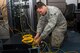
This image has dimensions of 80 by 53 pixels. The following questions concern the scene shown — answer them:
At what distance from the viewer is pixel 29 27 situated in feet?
13.9

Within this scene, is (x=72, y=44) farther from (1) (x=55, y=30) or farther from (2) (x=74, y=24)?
(2) (x=74, y=24)

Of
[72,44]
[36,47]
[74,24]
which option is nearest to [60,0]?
[74,24]

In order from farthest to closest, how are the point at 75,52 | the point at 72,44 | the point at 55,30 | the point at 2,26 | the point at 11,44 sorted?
the point at 2,26 < the point at 72,44 < the point at 55,30 < the point at 75,52 < the point at 11,44

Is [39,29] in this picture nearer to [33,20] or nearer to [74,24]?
[33,20]

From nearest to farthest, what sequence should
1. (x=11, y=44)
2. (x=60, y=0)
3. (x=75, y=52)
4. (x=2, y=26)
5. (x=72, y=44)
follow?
(x=11, y=44)
(x=75, y=52)
(x=72, y=44)
(x=2, y=26)
(x=60, y=0)

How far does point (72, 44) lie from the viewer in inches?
146

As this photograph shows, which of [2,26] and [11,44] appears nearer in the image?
[11,44]

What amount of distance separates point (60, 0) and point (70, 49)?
231 cm

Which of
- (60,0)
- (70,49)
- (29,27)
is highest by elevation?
(60,0)

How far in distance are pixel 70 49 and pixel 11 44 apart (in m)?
1.52

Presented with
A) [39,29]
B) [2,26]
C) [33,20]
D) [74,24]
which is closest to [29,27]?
[33,20]

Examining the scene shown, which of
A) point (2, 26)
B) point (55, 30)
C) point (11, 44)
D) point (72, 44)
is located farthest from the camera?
point (2, 26)

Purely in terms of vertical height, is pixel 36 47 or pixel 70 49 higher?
pixel 36 47

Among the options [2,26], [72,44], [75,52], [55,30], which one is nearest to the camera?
[75,52]
